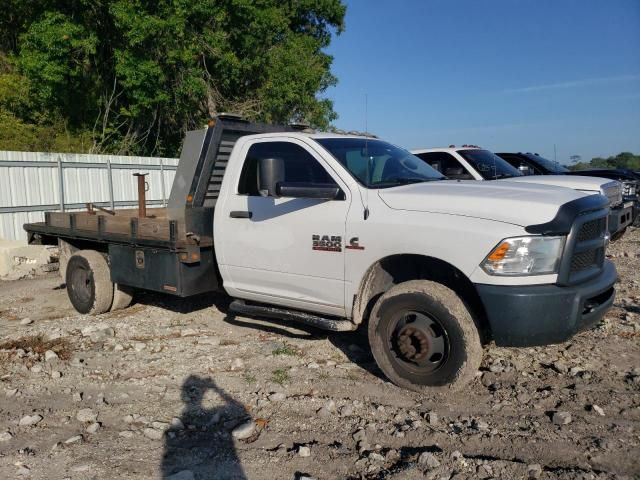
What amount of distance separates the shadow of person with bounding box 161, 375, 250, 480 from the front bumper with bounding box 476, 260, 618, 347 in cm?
188

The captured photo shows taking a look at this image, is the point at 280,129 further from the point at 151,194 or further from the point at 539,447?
the point at 151,194

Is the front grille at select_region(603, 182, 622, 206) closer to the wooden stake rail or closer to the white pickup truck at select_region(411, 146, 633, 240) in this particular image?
the white pickup truck at select_region(411, 146, 633, 240)

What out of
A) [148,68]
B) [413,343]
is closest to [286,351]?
[413,343]

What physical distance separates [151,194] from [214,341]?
11651 mm

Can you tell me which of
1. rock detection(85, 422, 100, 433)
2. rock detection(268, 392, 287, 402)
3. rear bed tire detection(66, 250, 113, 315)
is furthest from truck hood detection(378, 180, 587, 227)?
rear bed tire detection(66, 250, 113, 315)

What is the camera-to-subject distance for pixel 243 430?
142 inches

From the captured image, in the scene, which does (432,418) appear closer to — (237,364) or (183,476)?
(183,476)

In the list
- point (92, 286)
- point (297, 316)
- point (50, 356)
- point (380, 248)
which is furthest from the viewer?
point (92, 286)

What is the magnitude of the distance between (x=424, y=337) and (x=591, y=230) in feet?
4.77

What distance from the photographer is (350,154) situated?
4.84 meters

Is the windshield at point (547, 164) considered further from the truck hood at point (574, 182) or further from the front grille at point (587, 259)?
the front grille at point (587, 259)

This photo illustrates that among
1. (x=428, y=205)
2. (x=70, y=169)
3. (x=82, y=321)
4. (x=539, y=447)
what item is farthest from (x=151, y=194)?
(x=539, y=447)

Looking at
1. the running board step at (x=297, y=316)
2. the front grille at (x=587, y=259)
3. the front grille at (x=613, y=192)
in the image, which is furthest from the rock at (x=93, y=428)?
the front grille at (x=613, y=192)

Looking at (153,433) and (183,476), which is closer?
(183,476)
